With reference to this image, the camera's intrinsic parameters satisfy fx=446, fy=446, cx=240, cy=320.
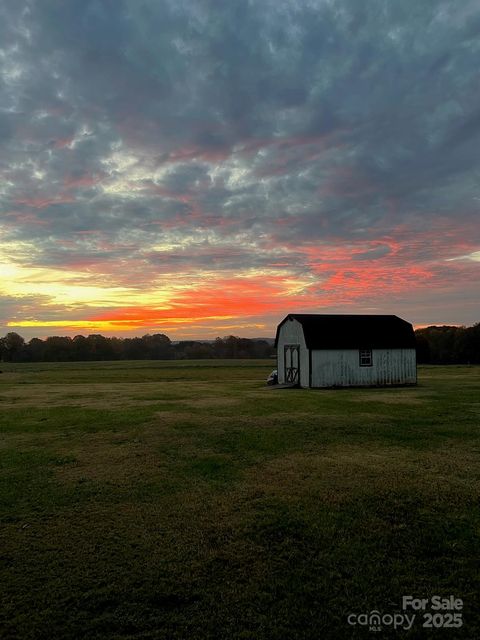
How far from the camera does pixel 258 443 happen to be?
13898 millimetres

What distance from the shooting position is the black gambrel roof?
35253 millimetres

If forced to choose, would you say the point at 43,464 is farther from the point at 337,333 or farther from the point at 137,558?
the point at 337,333

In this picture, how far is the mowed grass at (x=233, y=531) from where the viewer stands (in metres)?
5.55

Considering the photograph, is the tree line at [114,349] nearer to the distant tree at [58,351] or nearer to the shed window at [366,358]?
the distant tree at [58,351]

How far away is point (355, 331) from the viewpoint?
36.5m

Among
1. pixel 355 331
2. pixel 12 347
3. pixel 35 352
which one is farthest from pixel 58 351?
pixel 355 331

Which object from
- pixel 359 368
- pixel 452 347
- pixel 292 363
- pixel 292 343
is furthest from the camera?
pixel 452 347

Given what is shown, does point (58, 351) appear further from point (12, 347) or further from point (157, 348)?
point (157, 348)

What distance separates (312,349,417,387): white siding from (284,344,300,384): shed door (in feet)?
7.20

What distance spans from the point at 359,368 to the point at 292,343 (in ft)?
19.1

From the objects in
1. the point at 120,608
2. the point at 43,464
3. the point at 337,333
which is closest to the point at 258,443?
the point at 43,464

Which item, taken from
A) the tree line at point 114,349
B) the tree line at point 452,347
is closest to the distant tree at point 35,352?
the tree line at point 114,349

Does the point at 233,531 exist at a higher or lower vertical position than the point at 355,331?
lower
